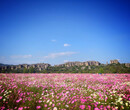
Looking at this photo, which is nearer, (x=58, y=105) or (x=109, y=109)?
(x=109, y=109)

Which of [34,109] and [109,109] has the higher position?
[109,109]

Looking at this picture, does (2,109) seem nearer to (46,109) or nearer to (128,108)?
(46,109)

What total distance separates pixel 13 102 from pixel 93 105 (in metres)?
3.10

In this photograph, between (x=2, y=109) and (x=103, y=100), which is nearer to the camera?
(x=2, y=109)

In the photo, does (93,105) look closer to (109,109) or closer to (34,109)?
(109,109)

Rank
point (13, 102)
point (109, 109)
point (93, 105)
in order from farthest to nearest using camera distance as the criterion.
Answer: point (13, 102)
point (93, 105)
point (109, 109)

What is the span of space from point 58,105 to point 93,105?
4.24 feet

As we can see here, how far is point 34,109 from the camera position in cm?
288

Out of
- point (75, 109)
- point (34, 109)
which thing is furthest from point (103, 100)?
point (34, 109)

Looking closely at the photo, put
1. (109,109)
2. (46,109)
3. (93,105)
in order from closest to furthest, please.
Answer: (109,109)
(46,109)
(93,105)

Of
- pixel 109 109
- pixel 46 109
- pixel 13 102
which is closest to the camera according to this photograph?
pixel 109 109

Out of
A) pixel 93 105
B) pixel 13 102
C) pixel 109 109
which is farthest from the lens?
pixel 13 102

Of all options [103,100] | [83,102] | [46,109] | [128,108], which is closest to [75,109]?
[83,102]

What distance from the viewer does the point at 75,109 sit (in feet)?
8.82
